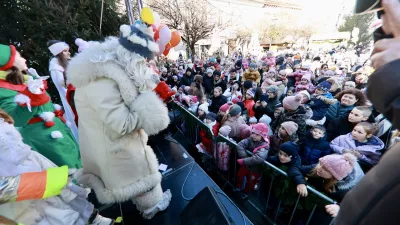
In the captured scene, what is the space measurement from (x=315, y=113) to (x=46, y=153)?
4.79m

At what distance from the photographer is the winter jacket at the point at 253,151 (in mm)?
2578

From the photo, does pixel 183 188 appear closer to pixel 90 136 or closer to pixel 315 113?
pixel 90 136

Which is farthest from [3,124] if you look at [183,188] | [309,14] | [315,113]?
[309,14]

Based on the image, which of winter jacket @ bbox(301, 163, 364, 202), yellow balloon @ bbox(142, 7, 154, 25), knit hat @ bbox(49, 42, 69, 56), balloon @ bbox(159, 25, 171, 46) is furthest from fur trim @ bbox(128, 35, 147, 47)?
winter jacket @ bbox(301, 163, 364, 202)

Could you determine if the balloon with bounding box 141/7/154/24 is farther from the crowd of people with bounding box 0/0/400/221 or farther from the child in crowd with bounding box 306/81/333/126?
the child in crowd with bounding box 306/81/333/126

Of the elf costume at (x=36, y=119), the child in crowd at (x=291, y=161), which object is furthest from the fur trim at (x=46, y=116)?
the child in crowd at (x=291, y=161)

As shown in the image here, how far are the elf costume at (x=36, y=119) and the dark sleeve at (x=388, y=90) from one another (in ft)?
9.91

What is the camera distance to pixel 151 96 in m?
1.64

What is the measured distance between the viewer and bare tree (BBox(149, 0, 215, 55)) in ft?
43.4

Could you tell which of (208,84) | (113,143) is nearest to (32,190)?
(113,143)

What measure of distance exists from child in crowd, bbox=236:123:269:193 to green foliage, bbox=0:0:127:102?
13.3 feet

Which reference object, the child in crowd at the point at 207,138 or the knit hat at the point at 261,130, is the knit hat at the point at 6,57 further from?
the knit hat at the point at 261,130

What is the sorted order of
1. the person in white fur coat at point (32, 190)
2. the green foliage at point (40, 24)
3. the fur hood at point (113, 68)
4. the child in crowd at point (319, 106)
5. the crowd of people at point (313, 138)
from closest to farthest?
the person in white fur coat at point (32, 190) < the fur hood at point (113, 68) < the crowd of people at point (313, 138) < the green foliage at point (40, 24) < the child in crowd at point (319, 106)

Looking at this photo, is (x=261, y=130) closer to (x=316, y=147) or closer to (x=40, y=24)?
(x=316, y=147)
